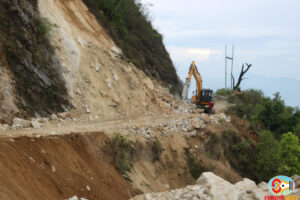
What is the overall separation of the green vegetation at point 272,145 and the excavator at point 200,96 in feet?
12.3

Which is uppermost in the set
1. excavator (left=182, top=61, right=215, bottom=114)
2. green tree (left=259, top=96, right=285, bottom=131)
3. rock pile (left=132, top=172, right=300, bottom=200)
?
excavator (left=182, top=61, right=215, bottom=114)

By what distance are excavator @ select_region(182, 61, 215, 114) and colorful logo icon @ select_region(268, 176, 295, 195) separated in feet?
49.7

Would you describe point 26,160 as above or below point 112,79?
below

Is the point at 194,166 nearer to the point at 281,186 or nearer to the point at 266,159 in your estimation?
the point at 266,159

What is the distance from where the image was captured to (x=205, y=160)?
1795cm

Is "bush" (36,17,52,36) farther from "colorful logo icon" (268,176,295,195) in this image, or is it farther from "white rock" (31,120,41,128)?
"colorful logo icon" (268,176,295,195)

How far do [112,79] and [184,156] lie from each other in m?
6.16

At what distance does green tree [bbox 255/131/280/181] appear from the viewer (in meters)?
20.7

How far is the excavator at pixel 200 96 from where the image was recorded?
25172 millimetres

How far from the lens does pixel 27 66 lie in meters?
13.8

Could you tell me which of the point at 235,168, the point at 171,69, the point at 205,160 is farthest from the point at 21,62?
the point at 171,69

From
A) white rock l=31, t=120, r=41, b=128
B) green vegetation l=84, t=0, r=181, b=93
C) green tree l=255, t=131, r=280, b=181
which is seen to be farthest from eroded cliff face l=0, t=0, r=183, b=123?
green tree l=255, t=131, r=280, b=181

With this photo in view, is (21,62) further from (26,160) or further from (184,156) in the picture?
(184,156)

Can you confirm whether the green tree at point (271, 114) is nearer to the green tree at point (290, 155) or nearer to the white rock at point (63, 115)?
the green tree at point (290, 155)
